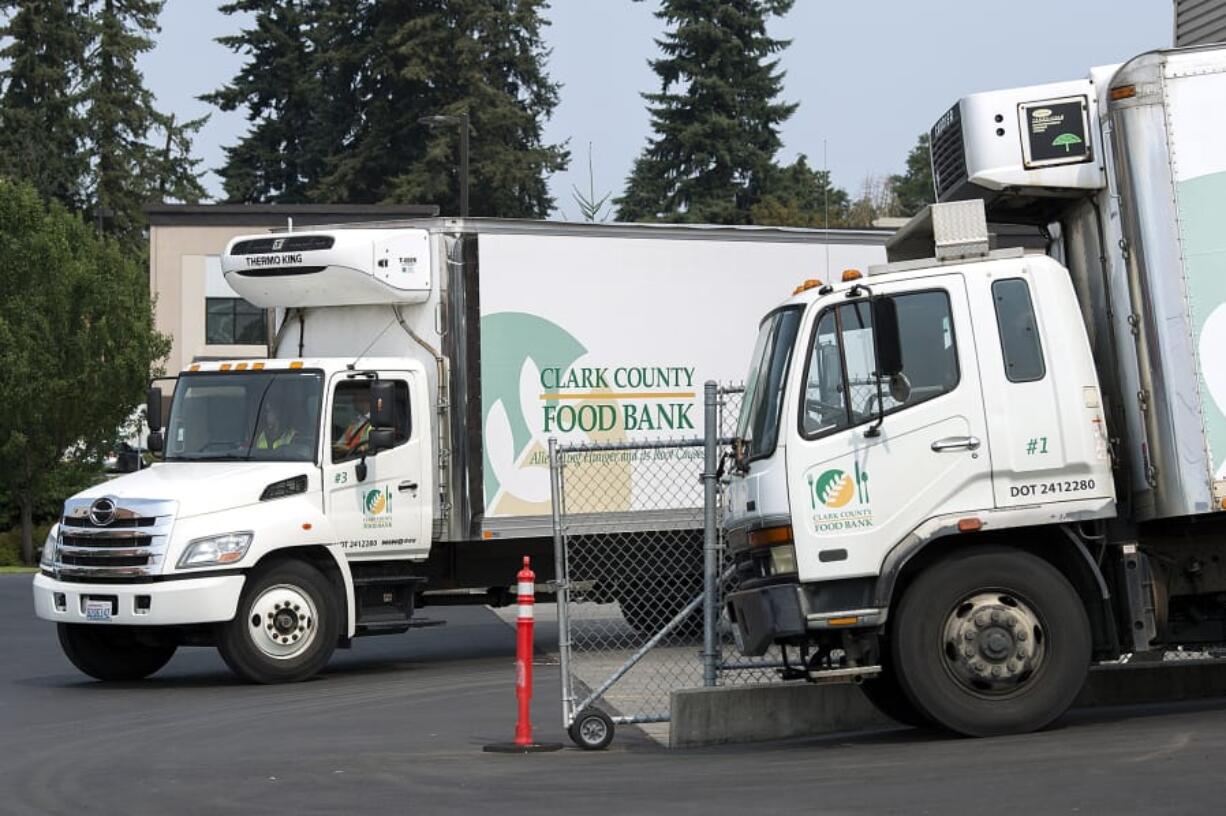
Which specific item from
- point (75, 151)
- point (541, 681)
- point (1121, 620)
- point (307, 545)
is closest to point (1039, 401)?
point (1121, 620)

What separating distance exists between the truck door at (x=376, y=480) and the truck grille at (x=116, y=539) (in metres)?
1.53

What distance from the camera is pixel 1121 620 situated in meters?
11.0

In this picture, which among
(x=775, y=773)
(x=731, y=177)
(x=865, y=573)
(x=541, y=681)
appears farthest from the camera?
(x=731, y=177)

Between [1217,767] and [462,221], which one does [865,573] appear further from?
[462,221]

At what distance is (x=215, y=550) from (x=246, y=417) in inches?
59.0

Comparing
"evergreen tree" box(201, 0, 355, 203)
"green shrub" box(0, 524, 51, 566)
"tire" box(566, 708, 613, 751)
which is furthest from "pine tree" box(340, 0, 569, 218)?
"tire" box(566, 708, 613, 751)

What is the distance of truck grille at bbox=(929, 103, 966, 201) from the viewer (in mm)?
11398

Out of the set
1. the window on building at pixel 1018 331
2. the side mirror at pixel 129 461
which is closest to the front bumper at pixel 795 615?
the window on building at pixel 1018 331

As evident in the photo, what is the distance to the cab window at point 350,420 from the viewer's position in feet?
53.0

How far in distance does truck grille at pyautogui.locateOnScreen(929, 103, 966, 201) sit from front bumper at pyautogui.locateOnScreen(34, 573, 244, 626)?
21.6 ft

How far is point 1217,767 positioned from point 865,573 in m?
2.25

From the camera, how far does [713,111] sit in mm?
62812

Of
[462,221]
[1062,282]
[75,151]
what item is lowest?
[1062,282]

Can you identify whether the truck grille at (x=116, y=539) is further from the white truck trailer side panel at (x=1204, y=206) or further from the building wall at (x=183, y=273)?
the building wall at (x=183, y=273)
